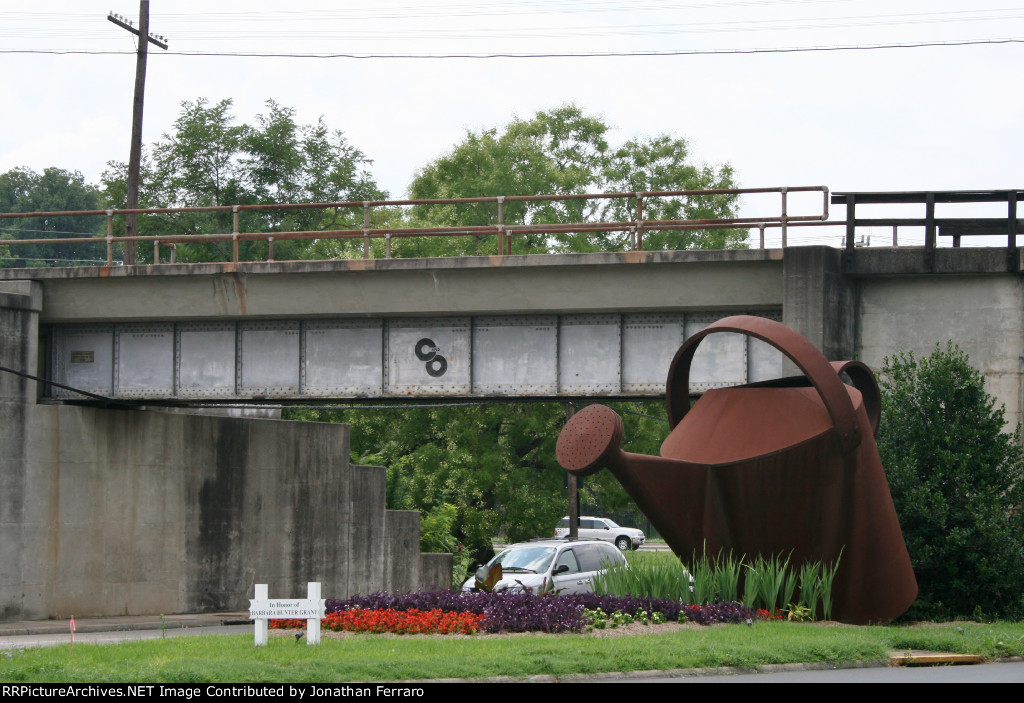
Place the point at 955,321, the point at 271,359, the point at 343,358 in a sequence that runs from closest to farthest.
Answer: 1. the point at 955,321
2. the point at 343,358
3. the point at 271,359

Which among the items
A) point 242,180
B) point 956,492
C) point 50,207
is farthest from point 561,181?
point 50,207

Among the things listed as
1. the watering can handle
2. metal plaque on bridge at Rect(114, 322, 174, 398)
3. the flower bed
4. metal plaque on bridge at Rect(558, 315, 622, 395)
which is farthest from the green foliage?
metal plaque on bridge at Rect(114, 322, 174, 398)

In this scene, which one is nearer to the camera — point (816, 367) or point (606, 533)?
point (816, 367)

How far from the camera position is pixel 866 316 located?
23.4 metres

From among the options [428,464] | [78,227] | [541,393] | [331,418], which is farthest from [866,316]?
[78,227]

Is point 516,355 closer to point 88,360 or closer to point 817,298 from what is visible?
point 817,298

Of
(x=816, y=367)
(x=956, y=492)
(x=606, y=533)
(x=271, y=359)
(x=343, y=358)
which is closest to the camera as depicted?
(x=816, y=367)

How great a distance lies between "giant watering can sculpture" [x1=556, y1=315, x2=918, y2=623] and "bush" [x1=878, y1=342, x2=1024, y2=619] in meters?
1.85

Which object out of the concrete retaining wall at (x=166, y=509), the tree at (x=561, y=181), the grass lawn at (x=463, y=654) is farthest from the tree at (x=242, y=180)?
the grass lawn at (x=463, y=654)

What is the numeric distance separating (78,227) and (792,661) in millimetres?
87931

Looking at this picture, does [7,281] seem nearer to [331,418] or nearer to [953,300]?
[953,300]

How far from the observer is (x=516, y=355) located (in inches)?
961

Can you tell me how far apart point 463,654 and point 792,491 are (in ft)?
20.1

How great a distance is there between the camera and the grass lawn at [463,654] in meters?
11.6
